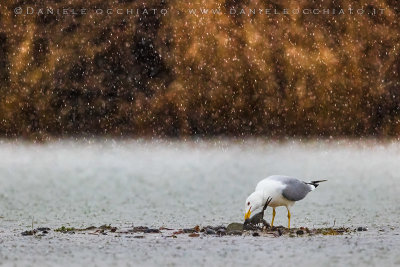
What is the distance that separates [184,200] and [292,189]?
868 cm

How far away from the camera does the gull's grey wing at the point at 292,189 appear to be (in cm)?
1730

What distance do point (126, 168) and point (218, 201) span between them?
1789cm

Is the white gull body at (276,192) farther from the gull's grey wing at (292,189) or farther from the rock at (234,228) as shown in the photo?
the rock at (234,228)

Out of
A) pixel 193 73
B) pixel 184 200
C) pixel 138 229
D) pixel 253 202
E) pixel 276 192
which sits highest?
pixel 193 73

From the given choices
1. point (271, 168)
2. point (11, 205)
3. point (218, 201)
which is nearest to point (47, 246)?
point (11, 205)

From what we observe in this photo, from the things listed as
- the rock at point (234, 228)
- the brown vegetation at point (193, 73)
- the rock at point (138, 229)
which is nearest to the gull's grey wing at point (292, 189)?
the rock at point (234, 228)

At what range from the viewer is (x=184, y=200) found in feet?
84.6

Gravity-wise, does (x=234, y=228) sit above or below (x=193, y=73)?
below

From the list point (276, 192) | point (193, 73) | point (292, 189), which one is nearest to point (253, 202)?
point (276, 192)

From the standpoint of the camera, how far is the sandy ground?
13523mm

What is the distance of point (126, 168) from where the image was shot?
141 feet

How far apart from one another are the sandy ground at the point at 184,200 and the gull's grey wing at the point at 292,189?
1.21 metres

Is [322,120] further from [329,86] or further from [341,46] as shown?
[341,46]

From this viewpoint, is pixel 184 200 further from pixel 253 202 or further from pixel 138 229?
Answer: pixel 253 202
